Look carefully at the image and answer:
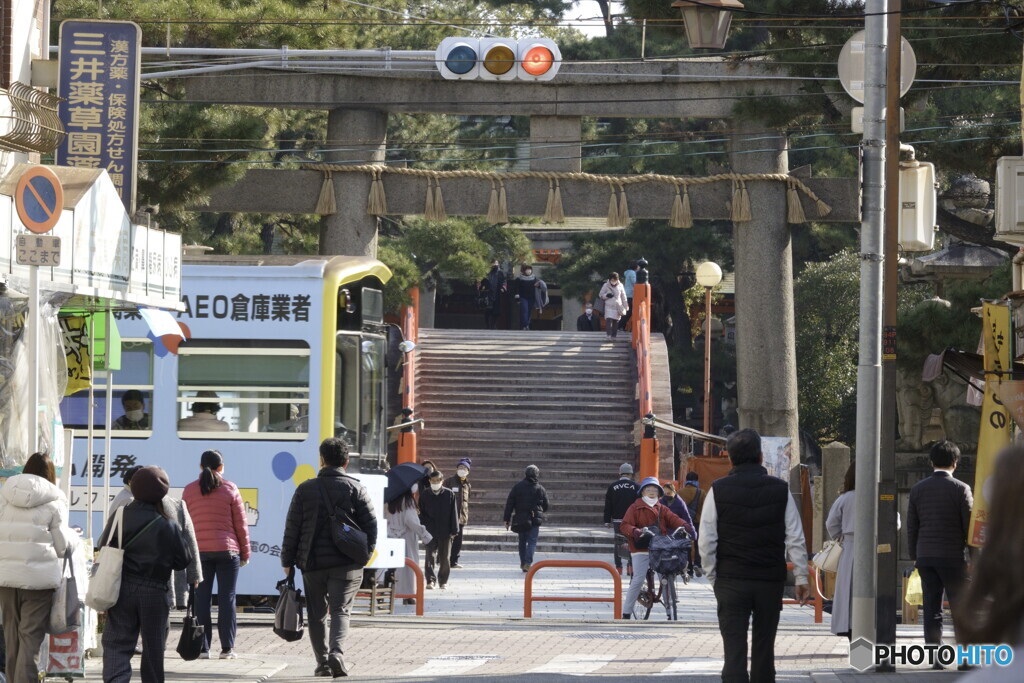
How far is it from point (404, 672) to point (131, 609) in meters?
2.86

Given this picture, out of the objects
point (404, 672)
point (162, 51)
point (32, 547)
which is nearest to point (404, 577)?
point (404, 672)

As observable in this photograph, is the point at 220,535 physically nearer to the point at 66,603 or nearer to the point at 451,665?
the point at 451,665

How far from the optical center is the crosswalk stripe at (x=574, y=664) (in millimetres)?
11477

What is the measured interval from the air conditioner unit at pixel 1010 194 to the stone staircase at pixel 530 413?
46.2 feet

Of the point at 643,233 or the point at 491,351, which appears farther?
the point at 643,233

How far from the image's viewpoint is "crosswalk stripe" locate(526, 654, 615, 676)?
11.5m

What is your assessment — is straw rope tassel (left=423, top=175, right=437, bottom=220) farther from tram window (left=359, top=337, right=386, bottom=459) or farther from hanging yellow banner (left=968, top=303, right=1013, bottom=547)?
hanging yellow banner (left=968, top=303, right=1013, bottom=547)

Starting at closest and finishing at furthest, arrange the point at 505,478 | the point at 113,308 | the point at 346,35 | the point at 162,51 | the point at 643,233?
the point at 113,308 < the point at 162,51 < the point at 346,35 < the point at 505,478 < the point at 643,233

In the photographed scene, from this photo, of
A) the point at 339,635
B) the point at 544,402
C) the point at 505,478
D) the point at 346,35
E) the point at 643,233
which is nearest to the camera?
the point at 339,635

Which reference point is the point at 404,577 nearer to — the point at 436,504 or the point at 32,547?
the point at 436,504

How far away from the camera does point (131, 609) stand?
30.4ft

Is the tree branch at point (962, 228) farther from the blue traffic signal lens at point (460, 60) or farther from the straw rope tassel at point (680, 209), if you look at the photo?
the straw rope tassel at point (680, 209)

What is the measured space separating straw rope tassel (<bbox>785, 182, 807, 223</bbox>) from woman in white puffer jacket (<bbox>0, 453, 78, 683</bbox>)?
19087mm

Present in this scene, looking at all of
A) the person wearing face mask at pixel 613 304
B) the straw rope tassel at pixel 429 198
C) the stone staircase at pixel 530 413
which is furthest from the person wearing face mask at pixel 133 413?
the person wearing face mask at pixel 613 304
